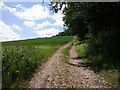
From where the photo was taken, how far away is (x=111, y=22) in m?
15.0

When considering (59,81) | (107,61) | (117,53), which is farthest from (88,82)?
(117,53)

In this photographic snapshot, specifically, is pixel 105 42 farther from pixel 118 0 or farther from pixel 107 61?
pixel 118 0

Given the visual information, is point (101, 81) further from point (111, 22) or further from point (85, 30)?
point (85, 30)

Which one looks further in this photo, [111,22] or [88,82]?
[111,22]

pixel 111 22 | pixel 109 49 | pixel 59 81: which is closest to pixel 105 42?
pixel 109 49

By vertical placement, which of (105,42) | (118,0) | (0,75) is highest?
(118,0)

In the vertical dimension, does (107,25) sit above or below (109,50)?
above

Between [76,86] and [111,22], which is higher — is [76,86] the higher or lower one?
the lower one

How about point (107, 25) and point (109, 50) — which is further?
point (107, 25)

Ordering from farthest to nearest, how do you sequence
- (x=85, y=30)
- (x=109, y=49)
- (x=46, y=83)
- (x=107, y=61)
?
(x=85, y=30)
(x=109, y=49)
(x=107, y=61)
(x=46, y=83)

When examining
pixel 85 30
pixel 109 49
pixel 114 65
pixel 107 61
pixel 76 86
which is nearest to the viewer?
pixel 76 86

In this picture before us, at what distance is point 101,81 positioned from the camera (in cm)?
985

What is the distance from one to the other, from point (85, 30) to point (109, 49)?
43.4ft

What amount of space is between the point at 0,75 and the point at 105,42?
8940 millimetres
